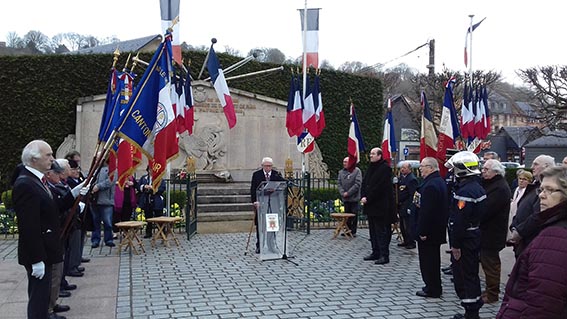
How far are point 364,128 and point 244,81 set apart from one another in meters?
6.35

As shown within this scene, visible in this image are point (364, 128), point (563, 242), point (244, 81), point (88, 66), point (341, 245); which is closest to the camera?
point (563, 242)

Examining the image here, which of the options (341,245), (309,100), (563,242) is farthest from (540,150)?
(563,242)

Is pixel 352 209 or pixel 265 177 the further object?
pixel 352 209

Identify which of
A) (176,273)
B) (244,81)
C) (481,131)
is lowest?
Result: (176,273)

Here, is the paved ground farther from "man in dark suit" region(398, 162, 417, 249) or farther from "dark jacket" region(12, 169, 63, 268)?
"dark jacket" region(12, 169, 63, 268)

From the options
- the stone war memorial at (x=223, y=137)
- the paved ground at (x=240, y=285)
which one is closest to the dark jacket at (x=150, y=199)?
the paved ground at (x=240, y=285)

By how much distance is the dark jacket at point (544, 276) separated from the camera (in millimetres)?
2846

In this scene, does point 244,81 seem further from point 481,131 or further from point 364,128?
point 481,131

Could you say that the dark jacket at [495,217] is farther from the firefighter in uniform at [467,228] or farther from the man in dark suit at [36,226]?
the man in dark suit at [36,226]

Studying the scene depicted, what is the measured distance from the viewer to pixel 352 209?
1226 centimetres

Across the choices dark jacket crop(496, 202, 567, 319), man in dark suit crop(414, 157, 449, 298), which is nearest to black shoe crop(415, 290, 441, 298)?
man in dark suit crop(414, 157, 449, 298)

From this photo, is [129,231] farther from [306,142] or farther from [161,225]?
[306,142]

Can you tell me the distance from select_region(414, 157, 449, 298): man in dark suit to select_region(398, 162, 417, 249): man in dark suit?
3643mm

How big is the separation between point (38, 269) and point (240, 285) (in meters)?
3.37
